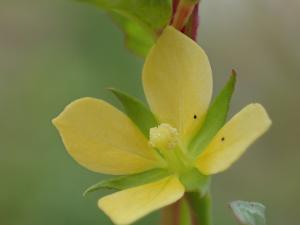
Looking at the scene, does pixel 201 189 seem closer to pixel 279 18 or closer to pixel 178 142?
pixel 178 142

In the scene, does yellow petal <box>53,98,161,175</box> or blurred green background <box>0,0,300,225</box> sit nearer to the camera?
yellow petal <box>53,98,161,175</box>

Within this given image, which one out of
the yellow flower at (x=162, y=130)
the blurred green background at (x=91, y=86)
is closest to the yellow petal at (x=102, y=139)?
the yellow flower at (x=162, y=130)

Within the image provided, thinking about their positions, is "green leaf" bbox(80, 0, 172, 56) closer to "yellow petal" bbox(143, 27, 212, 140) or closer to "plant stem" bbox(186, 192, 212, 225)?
"yellow petal" bbox(143, 27, 212, 140)

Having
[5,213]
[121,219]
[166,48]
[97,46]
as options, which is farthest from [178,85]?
[97,46]

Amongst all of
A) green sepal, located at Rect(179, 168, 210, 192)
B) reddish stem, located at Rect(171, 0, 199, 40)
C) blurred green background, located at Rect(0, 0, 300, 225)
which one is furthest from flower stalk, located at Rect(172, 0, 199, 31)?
blurred green background, located at Rect(0, 0, 300, 225)

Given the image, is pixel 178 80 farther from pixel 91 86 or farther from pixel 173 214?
pixel 91 86

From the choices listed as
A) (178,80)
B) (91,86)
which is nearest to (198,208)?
(178,80)
